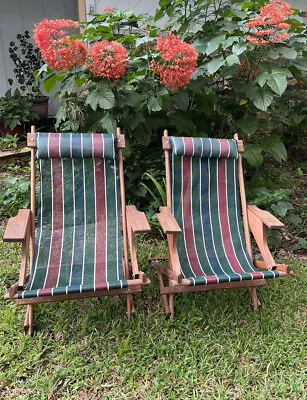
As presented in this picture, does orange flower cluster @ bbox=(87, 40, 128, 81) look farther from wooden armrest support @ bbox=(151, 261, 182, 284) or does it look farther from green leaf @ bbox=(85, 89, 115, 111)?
wooden armrest support @ bbox=(151, 261, 182, 284)

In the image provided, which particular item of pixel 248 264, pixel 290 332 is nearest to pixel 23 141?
pixel 248 264

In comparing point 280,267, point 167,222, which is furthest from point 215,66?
point 280,267

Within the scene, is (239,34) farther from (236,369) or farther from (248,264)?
(236,369)

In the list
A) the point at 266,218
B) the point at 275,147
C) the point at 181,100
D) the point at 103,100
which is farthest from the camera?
the point at 275,147

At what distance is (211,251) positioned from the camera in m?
2.35

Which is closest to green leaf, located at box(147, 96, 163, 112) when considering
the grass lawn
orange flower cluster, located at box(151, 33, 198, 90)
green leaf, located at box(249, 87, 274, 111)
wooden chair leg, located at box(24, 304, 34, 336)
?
orange flower cluster, located at box(151, 33, 198, 90)

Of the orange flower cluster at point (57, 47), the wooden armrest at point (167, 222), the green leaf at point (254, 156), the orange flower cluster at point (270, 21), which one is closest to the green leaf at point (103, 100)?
the orange flower cluster at point (57, 47)

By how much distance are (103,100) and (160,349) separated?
5.35ft

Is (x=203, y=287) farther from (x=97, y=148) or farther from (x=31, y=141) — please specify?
(x=31, y=141)

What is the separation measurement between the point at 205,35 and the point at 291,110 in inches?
49.2

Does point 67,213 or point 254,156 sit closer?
point 67,213

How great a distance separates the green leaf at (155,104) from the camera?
8.66 feet

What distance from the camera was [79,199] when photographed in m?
2.42

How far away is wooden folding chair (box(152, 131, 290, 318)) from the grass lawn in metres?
0.15
